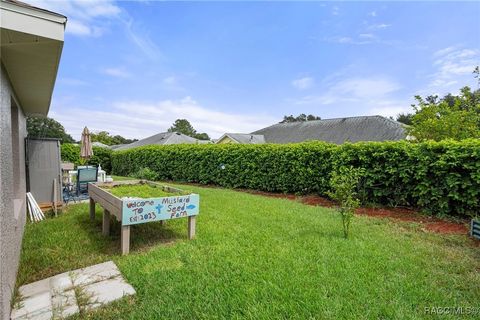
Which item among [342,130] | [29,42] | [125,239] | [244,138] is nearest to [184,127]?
[244,138]

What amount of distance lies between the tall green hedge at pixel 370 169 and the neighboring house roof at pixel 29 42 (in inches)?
297

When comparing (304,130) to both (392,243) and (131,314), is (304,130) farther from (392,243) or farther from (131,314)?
(131,314)

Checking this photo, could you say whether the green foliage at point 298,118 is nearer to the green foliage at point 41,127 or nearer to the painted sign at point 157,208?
the green foliage at point 41,127

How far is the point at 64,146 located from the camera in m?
19.0

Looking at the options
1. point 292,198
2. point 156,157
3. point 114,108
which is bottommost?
point 292,198

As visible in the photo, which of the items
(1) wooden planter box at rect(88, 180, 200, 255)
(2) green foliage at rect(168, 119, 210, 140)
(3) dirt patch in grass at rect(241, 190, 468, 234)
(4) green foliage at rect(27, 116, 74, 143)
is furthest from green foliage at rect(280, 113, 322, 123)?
(1) wooden planter box at rect(88, 180, 200, 255)

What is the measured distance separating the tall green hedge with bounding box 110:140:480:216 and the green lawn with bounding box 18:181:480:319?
4.75 ft

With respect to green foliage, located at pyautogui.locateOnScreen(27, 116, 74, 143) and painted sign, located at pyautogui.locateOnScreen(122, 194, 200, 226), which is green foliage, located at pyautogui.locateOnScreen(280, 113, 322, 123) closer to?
green foliage, located at pyautogui.locateOnScreen(27, 116, 74, 143)

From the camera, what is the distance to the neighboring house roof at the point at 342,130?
2242 cm

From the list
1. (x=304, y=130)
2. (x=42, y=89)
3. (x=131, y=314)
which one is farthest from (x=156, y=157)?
(x=304, y=130)

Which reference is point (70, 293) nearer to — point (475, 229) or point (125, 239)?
point (125, 239)

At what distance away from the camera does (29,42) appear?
7.77 feet

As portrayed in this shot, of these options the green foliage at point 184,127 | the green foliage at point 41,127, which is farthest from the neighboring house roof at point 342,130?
the green foliage at point 184,127

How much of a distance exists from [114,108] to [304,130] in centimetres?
2142
